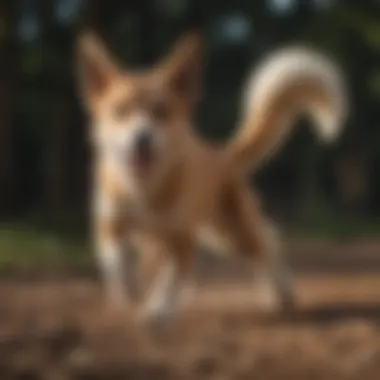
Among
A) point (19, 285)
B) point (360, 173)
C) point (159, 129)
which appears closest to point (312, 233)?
point (360, 173)

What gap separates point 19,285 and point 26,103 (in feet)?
0.62

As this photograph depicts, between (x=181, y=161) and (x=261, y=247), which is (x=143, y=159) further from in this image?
(x=261, y=247)

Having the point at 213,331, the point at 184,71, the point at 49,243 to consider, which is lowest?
the point at 213,331

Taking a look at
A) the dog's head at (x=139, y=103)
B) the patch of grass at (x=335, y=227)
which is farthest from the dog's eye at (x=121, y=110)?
the patch of grass at (x=335, y=227)

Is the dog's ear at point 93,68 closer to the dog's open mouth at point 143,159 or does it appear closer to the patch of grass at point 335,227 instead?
the dog's open mouth at point 143,159

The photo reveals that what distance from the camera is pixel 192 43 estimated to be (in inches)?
33.2

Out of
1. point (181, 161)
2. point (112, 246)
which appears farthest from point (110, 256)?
point (181, 161)

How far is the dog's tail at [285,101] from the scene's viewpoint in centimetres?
84

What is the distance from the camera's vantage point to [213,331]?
0.84 meters

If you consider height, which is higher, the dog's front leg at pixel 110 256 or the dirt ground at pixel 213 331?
the dog's front leg at pixel 110 256

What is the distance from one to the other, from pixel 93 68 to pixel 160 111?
84mm

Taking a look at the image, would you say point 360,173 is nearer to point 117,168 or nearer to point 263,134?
point 263,134

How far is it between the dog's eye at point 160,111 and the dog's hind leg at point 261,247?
107mm

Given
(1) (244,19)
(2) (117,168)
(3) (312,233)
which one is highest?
(1) (244,19)
